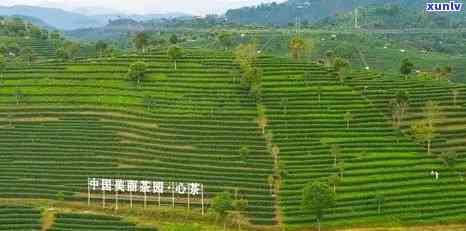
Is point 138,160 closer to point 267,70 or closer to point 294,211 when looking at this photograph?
point 294,211

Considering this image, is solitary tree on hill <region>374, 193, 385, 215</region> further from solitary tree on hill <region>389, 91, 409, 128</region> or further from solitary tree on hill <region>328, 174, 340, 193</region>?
solitary tree on hill <region>389, 91, 409, 128</region>

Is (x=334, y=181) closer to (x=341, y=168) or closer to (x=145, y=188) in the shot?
(x=341, y=168)

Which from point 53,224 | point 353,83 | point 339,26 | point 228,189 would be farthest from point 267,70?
point 339,26

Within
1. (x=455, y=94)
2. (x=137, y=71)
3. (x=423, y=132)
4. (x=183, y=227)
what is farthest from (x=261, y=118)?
(x=455, y=94)

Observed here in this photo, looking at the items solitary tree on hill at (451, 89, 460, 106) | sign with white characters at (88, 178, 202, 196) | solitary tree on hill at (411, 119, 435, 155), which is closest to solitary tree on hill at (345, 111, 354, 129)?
solitary tree on hill at (411, 119, 435, 155)

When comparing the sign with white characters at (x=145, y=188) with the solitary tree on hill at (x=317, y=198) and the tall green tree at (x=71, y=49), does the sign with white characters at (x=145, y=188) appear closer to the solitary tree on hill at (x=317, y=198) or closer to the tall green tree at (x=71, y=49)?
the solitary tree on hill at (x=317, y=198)

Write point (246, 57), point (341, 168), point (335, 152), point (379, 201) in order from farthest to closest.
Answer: point (246, 57)
point (335, 152)
point (341, 168)
point (379, 201)
